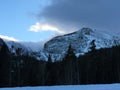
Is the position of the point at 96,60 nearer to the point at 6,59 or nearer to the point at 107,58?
the point at 107,58

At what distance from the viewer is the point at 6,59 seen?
243 feet

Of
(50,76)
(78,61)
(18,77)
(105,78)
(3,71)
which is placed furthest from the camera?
(78,61)

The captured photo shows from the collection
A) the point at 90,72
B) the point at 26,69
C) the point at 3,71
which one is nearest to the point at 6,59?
the point at 3,71

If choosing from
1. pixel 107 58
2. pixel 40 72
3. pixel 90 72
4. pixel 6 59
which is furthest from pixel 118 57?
pixel 6 59

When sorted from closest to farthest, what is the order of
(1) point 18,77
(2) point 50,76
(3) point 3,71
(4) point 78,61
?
1. (3) point 3,71
2. (1) point 18,77
3. (2) point 50,76
4. (4) point 78,61

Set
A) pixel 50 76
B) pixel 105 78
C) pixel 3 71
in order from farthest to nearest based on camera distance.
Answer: pixel 50 76 → pixel 105 78 → pixel 3 71

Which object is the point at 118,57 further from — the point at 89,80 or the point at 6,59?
the point at 6,59

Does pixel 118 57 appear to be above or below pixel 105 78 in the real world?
above

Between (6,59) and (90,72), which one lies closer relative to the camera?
(6,59)

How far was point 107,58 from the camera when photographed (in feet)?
333

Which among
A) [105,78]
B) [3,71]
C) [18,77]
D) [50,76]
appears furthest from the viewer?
[50,76]

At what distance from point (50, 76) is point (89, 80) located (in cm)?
1290

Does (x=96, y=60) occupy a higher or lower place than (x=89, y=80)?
higher

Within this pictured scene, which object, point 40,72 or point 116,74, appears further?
point 40,72
